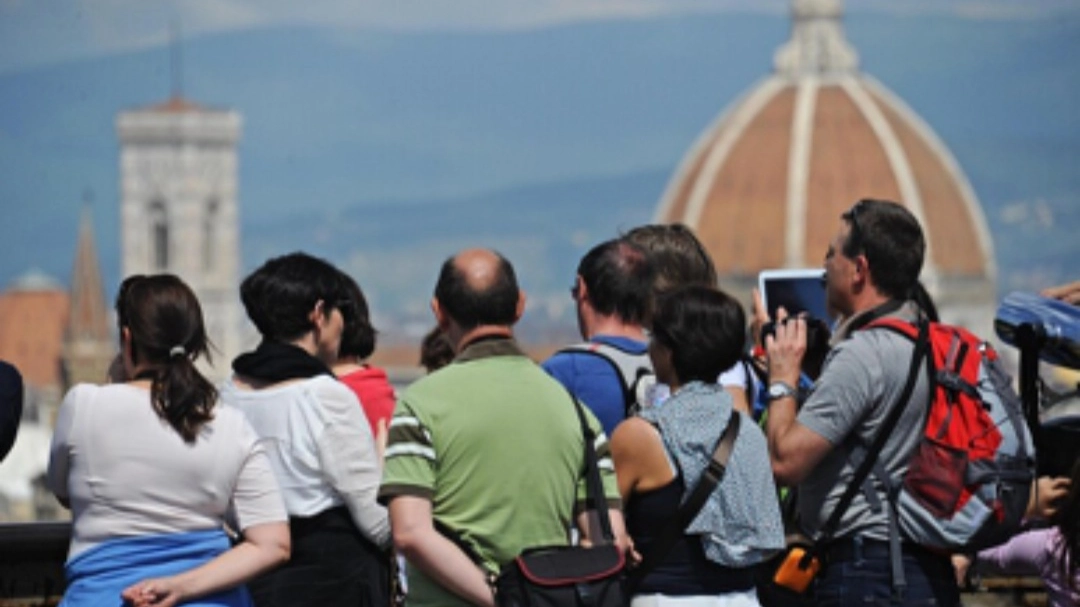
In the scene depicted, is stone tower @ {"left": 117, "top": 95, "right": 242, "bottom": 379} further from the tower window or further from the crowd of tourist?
the crowd of tourist

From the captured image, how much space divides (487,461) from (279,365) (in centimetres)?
75

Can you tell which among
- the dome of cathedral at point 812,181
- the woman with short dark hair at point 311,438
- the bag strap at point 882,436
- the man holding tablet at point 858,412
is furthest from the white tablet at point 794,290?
the dome of cathedral at point 812,181

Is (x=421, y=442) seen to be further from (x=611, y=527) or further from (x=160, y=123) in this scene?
(x=160, y=123)

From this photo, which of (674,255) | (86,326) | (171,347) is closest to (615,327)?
(674,255)

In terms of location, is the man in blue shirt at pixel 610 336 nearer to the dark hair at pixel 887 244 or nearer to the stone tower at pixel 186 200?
the dark hair at pixel 887 244

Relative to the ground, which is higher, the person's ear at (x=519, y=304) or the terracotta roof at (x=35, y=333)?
the person's ear at (x=519, y=304)

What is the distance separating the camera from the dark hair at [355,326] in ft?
21.7

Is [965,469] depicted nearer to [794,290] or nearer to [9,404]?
[794,290]

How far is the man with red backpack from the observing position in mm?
6016

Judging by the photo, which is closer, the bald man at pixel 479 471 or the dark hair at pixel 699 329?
the bald man at pixel 479 471

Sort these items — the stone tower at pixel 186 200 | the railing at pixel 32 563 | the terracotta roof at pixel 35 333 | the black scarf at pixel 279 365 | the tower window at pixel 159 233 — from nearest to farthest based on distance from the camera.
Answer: the black scarf at pixel 279 365
the railing at pixel 32 563
the terracotta roof at pixel 35 333
the stone tower at pixel 186 200
the tower window at pixel 159 233

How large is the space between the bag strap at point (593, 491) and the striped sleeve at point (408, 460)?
1.06 ft

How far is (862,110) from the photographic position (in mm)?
141750

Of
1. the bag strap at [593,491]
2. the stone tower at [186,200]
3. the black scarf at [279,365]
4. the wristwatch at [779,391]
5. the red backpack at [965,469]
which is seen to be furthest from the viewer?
the stone tower at [186,200]
